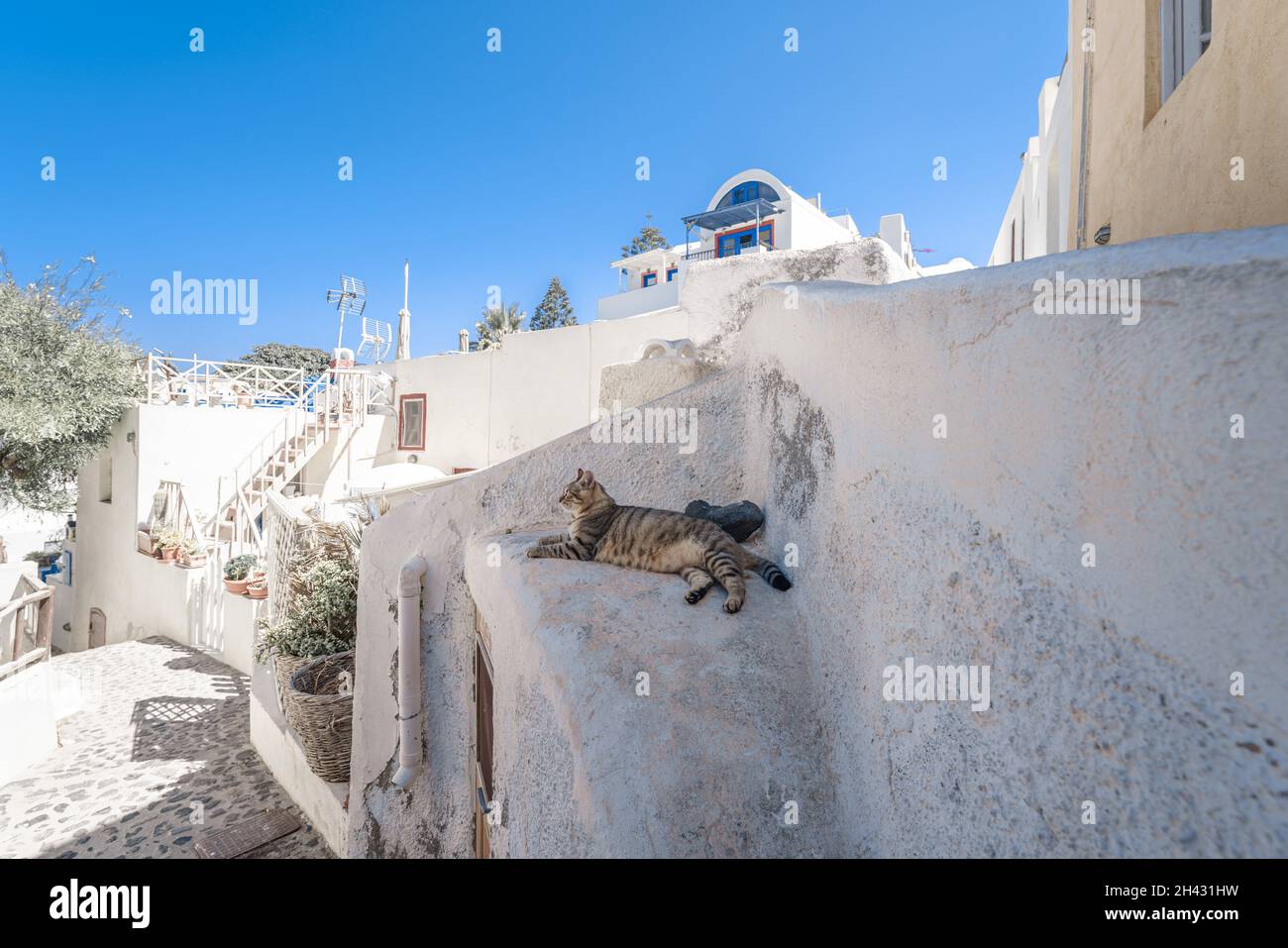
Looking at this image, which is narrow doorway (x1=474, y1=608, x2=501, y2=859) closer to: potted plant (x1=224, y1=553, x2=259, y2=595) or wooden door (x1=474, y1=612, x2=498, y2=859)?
wooden door (x1=474, y1=612, x2=498, y2=859)

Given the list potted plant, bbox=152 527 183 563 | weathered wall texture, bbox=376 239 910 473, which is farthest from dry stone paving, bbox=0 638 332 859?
weathered wall texture, bbox=376 239 910 473

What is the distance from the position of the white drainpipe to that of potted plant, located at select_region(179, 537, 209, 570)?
10.9 metres

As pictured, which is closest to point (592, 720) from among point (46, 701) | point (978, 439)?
point (978, 439)

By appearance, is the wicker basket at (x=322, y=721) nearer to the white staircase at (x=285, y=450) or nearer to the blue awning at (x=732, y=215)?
the white staircase at (x=285, y=450)

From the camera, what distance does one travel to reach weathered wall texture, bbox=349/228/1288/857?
1005mm

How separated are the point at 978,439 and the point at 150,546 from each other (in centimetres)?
1662

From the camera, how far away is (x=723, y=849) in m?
1.77

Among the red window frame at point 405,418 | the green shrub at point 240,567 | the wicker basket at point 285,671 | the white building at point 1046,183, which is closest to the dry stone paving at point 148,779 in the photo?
the wicker basket at point 285,671

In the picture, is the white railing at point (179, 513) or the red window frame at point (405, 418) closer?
the white railing at point (179, 513)
